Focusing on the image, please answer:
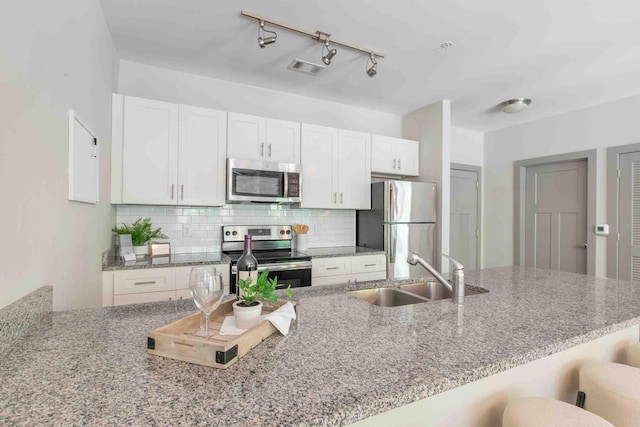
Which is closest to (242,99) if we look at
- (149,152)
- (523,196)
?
(149,152)

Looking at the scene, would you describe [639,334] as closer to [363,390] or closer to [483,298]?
[483,298]

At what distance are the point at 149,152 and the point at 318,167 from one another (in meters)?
1.53

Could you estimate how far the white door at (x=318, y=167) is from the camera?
10.9ft

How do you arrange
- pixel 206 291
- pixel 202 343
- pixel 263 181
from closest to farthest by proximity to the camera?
pixel 202 343 → pixel 206 291 → pixel 263 181

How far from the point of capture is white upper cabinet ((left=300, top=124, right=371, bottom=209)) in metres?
3.33

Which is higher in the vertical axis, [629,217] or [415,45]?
[415,45]

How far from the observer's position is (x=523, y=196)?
4.48 meters

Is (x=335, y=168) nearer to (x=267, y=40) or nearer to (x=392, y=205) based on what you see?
(x=392, y=205)

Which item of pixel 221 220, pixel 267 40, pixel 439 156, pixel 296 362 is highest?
pixel 267 40

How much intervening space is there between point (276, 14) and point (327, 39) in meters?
0.40

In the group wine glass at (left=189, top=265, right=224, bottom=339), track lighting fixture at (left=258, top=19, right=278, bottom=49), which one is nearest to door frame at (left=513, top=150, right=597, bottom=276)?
track lighting fixture at (left=258, top=19, right=278, bottom=49)

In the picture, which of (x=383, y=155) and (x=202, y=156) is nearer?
(x=202, y=156)

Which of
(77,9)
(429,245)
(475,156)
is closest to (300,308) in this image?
(77,9)

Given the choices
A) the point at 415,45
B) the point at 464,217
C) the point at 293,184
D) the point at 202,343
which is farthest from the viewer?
the point at 464,217
